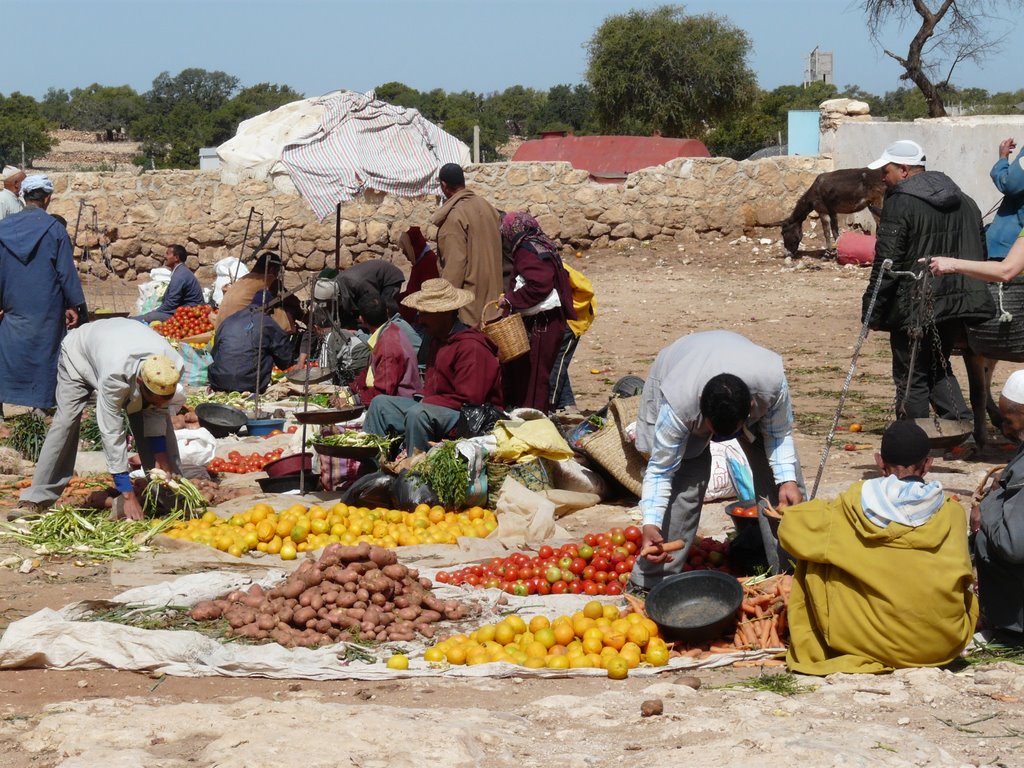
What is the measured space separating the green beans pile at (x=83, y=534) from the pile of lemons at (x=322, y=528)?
0.17 metres

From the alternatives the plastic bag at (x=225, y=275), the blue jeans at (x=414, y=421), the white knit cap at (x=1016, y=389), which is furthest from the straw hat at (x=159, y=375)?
the plastic bag at (x=225, y=275)

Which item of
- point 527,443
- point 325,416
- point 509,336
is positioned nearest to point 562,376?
point 509,336

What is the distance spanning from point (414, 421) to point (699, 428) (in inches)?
102

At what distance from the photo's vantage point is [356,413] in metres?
7.18

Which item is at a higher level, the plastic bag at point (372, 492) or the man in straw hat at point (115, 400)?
the man in straw hat at point (115, 400)

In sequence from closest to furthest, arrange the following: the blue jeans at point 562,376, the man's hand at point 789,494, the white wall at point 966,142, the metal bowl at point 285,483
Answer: the man's hand at point 789,494
the metal bowl at point 285,483
the blue jeans at point 562,376
the white wall at point 966,142

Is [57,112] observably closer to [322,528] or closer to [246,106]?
[246,106]

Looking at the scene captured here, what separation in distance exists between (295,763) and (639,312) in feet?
35.5

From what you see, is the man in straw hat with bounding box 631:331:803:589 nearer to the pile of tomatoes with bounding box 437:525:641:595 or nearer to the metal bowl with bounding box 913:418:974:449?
the pile of tomatoes with bounding box 437:525:641:595

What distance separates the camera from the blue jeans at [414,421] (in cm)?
700

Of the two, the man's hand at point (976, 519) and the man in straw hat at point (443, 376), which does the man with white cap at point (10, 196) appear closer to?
the man in straw hat at point (443, 376)

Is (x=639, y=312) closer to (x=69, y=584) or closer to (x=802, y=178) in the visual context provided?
(x=802, y=178)

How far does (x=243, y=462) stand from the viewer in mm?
8188

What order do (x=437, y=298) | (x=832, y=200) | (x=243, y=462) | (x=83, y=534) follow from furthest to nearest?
(x=832, y=200) < (x=243, y=462) < (x=437, y=298) < (x=83, y=534)
